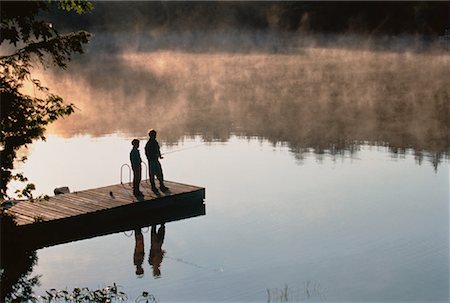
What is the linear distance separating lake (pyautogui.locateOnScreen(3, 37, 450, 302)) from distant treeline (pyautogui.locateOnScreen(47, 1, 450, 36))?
81.8ft

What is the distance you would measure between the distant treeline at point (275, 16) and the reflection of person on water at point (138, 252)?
2768 inches

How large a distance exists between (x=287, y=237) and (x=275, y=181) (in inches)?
315

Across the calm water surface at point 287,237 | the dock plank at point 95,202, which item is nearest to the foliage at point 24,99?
the calm water surface at point 287,237

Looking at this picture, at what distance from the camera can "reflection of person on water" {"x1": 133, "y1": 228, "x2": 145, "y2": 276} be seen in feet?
65.2

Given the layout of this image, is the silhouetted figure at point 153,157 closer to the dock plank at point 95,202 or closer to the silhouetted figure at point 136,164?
the dock plank at point 95,202

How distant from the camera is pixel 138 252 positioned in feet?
70.7

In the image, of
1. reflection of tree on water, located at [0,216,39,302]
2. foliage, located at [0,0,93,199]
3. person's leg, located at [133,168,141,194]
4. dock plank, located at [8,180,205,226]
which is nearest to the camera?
foliage, located at [0,0,93,199]

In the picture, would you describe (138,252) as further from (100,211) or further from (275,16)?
(275,16)

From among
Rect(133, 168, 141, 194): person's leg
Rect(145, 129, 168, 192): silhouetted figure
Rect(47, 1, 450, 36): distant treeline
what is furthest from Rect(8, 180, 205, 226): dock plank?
Rect(47, 1, 450, 36): distant treeline

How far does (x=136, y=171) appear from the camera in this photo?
24734mm

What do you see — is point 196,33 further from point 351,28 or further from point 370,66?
point 370,66

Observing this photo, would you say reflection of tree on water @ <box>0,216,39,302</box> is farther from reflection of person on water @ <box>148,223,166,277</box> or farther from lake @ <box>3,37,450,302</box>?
reflection of person on water @ <box>148,223,166,277</box>

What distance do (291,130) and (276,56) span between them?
47.9m

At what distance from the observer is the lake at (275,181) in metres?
18.8
